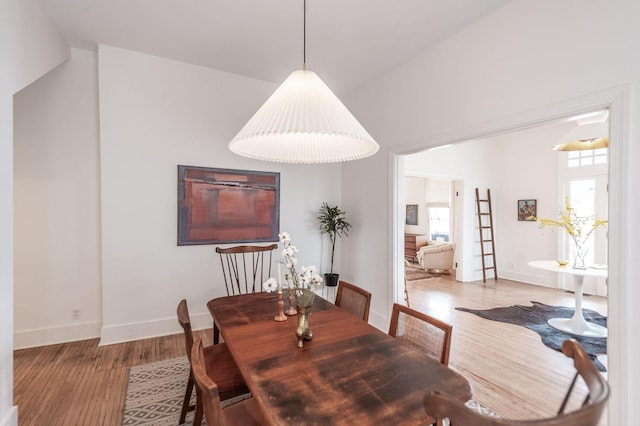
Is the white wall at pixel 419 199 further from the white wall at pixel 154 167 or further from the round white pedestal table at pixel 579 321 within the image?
the white wall at pixel 154 167

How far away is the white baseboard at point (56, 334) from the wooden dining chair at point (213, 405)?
2800 millimetres

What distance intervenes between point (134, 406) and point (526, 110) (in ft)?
11.9

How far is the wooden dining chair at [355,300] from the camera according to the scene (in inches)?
80.1

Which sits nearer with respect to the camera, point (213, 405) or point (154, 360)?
point (213, 405)

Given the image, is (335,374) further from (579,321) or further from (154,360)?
(579,321)

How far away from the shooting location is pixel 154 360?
9.27ft

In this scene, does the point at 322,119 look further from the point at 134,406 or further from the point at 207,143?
the point at 207,143

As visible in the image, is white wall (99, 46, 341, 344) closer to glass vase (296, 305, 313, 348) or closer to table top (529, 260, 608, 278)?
glass vase (296, 305, 313, 348)

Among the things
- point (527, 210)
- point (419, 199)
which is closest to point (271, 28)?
point (527, 210)

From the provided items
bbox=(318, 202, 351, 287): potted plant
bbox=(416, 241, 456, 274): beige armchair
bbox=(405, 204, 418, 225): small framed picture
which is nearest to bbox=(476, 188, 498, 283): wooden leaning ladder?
bbox=(416, 241, 456, 274): beige armchair

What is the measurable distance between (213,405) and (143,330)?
115 inches

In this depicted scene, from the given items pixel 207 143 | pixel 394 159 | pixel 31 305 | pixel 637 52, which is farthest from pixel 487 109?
pixel 31 305

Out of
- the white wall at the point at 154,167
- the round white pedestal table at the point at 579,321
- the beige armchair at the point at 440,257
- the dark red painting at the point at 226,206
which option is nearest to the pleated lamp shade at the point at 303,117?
the dark red painting at the point at 226,206

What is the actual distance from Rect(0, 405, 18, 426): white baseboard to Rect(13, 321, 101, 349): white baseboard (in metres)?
1.48
